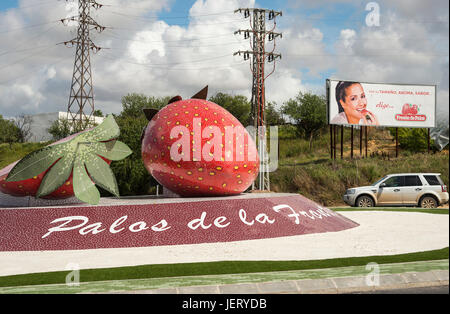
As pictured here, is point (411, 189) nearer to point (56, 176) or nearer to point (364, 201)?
point (364, 201)

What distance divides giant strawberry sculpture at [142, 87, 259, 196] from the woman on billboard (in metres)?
19.1

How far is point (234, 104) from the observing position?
176 feet

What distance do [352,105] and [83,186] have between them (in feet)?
75.8

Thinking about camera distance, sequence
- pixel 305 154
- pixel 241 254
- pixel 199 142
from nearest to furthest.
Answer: pixel 241 254 < pixel 199 142 < pixel 305 154

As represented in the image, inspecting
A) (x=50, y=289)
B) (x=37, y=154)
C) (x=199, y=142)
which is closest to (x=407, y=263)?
(x=50, y=289)

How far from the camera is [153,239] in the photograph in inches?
370

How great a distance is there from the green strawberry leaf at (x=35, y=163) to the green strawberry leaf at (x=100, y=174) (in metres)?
0.72

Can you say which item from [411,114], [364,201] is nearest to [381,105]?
[411,114]

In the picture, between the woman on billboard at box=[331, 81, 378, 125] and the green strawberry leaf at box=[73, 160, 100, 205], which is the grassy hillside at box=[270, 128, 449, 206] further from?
the green strawberry leaf at box=[73, 160, 100, 205]

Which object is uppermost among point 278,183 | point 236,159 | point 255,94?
point 255,94

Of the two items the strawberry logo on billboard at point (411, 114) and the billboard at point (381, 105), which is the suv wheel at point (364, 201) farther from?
the strawberry logo on billboard at point (411, 114)

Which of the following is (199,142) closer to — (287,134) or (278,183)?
(278,183)
